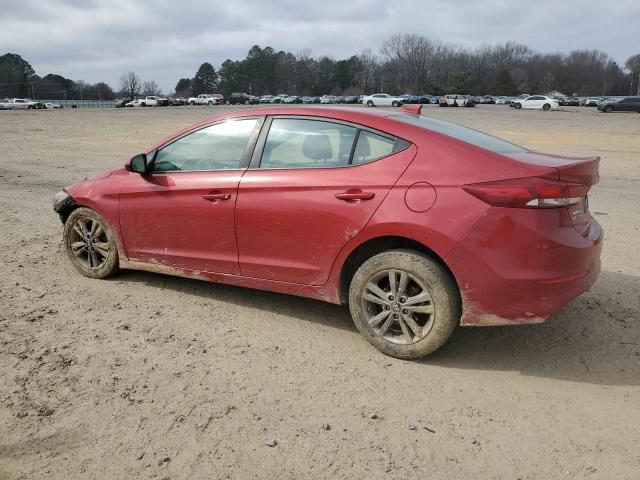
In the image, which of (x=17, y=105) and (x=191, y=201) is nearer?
(x=191, y=201)

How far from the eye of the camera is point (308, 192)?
3.92m

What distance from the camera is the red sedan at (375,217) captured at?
3.39 m

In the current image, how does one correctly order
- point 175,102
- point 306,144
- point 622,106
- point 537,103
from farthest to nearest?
point 175,102, point 537,103, point 622,106, point 306,144

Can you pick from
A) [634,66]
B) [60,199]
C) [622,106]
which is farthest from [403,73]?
[60,199]

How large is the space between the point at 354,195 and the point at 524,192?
106 cm

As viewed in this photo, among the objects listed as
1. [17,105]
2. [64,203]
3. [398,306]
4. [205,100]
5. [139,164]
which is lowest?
[398,306]

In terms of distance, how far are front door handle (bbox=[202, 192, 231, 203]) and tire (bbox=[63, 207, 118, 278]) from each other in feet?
4.11

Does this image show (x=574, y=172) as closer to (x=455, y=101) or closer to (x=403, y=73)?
(x=455, y=101)

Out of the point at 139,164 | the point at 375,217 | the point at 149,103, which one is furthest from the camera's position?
the point at 149,103

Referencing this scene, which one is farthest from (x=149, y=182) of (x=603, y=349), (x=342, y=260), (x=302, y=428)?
(x=603, y=349)

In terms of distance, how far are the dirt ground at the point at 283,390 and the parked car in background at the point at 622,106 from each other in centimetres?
5242

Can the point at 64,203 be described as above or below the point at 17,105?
below

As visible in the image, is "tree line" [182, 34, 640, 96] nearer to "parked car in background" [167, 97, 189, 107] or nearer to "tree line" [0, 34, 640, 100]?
"tree line" [0, 34, 640, 100]

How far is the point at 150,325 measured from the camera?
4.29 m
